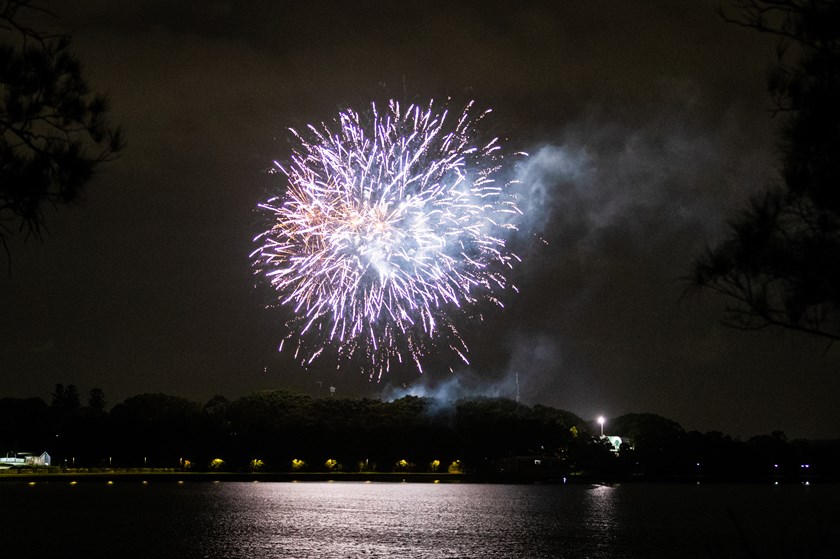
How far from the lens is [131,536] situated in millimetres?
39156

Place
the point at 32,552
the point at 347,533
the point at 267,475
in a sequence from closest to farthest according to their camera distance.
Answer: the point at 32,552 < the point at 347,533 < the point at 267,475

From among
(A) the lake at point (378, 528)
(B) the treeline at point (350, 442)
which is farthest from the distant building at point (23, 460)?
(A) the lake at point (378, 528)

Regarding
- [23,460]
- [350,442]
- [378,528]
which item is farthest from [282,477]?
[378,528]

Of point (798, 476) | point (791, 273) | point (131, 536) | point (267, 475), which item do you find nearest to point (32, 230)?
point (791, 273)

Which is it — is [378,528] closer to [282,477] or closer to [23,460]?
[282,477]

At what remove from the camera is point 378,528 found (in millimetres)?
44438

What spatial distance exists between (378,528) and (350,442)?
3007 inches

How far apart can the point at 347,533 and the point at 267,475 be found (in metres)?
74.6

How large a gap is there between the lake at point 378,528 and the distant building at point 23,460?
55038 millimetres

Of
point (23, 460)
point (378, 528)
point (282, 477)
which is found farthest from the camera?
point (23, 460)

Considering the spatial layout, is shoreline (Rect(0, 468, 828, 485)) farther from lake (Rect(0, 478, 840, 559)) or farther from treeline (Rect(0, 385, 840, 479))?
lake (Rect(0, 478, 840, 559))

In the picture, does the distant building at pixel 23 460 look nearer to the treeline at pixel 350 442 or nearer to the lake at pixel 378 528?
the treeline at pixel 350 442

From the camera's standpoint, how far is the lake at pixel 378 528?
3462 cm

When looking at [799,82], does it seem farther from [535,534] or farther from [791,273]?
[535,534]
